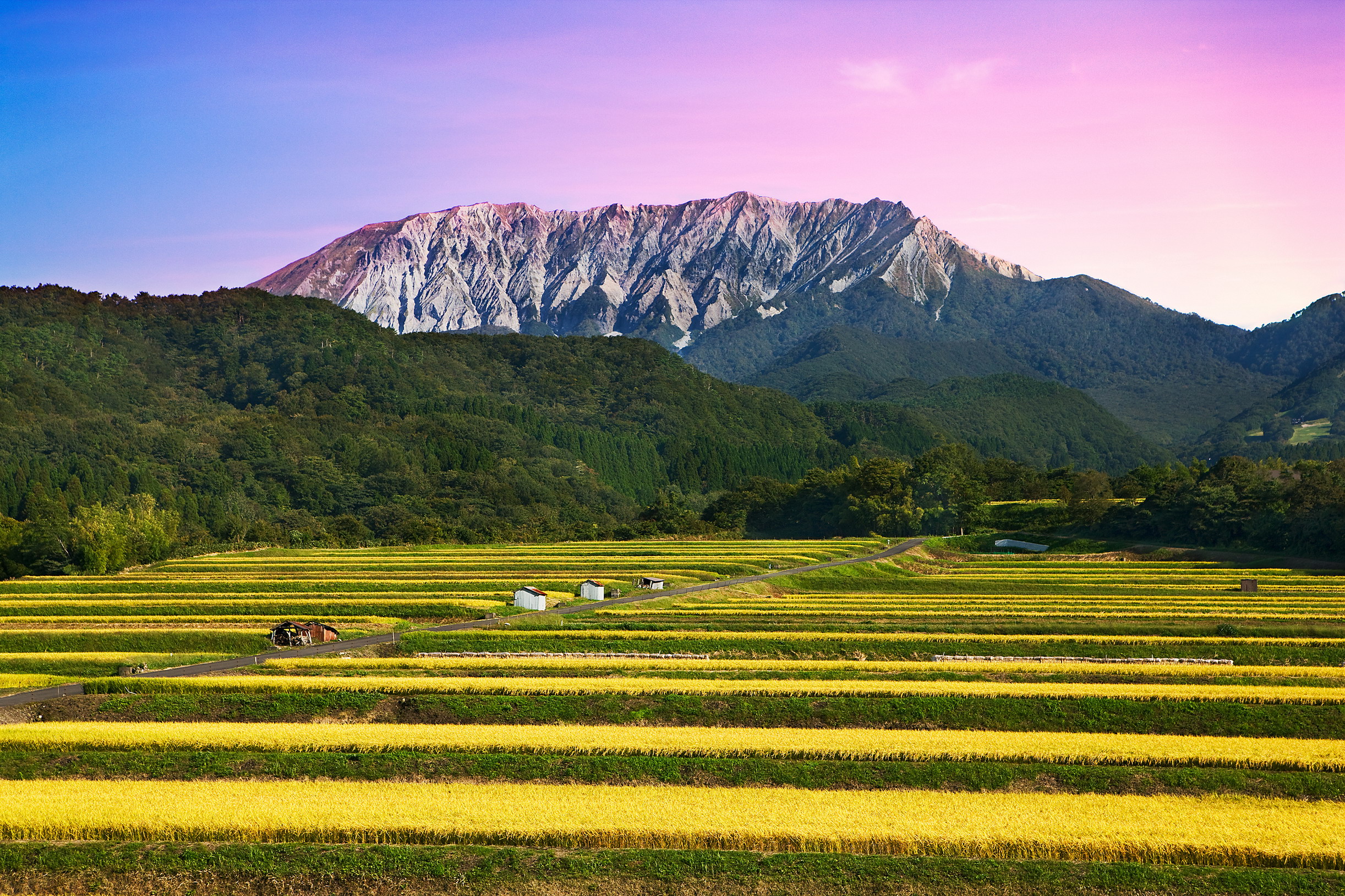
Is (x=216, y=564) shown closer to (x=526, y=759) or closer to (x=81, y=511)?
(x=81, y=511)

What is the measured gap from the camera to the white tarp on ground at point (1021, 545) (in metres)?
130

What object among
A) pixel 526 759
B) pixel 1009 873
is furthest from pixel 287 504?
pixel 1009 873

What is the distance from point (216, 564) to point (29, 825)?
7614cm

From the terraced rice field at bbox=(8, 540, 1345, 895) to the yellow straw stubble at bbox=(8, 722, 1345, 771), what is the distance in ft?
0.45

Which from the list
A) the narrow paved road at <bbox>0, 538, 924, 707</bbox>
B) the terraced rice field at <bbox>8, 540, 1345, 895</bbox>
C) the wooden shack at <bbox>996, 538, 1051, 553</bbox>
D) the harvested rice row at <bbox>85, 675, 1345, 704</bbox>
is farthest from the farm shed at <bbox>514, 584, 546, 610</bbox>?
the wooden shack at <bbox>996, 538, 1051, 553</bbox>

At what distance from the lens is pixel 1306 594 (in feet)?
243

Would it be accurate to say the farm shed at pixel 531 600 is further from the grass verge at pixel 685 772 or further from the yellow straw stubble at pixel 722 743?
the grass verge at pixel 685 772

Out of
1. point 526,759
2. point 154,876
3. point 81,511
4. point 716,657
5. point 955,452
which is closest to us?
point 154,876

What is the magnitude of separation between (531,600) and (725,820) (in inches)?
1600

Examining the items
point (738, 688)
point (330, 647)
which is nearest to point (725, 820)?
point (738, 688)

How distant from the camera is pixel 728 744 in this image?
32.7m

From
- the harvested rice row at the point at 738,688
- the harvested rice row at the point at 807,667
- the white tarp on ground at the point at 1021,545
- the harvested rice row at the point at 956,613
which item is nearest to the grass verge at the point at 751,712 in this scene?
the harvested rice row at the point at 738,688

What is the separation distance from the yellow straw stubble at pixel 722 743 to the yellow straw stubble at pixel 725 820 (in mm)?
2774

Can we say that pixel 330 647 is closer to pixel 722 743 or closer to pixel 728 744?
pixel 722 743
